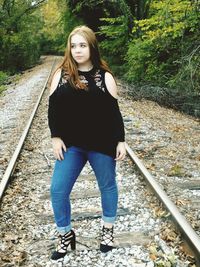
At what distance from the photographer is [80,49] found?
3.19 meters

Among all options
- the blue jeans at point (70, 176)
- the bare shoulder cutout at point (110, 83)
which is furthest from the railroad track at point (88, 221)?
the bare shoulder cutout at point (110, 83)

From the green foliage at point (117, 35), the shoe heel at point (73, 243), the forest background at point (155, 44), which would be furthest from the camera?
the green foliage at point (117, 35)

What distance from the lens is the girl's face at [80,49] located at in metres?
3.18

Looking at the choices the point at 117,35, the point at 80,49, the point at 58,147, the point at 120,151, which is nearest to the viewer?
the point at 80,49

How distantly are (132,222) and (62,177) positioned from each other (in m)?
1.37

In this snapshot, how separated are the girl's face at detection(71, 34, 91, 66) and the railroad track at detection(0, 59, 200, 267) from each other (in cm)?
179

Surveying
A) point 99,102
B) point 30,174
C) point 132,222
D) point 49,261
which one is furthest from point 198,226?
point 30,174

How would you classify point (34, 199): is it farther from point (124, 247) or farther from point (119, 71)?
point (119, 71)

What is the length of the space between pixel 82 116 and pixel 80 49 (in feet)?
1.74

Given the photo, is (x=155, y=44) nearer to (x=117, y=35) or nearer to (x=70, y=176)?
(x=117, y=35)

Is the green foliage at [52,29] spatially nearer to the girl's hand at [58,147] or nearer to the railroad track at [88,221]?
the railroad track at [88,221]

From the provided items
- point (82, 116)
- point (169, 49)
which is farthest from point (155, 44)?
point (82, 116)

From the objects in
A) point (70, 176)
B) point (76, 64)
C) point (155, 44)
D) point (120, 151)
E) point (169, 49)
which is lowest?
point (70, 176)

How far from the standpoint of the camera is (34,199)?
17.2ft
